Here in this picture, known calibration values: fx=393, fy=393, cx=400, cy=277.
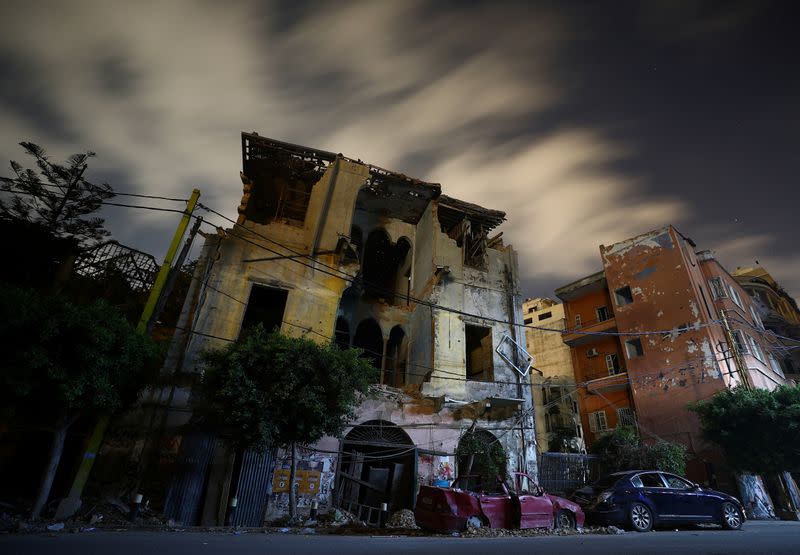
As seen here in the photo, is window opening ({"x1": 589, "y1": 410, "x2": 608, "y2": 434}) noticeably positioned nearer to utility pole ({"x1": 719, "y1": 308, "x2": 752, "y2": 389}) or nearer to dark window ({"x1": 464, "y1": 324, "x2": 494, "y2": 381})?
utility pole ({"x1": 719, "y1": 308, "x2": 752, "y2": 389})

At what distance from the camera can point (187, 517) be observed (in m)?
11.6

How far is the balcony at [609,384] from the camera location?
81.4ft

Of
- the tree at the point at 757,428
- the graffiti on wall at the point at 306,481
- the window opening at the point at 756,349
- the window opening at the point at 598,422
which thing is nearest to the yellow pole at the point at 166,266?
the graffiti on wall at the point at 306,481

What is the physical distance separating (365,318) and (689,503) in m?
14.0

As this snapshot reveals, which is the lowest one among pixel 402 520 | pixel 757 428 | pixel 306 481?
pixel 402 520

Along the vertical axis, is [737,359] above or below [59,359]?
above

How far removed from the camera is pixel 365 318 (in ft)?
65.5

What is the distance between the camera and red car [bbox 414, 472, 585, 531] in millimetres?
8734

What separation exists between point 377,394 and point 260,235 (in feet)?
26.3

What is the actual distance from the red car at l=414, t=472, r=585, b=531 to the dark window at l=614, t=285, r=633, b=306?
65.3ft

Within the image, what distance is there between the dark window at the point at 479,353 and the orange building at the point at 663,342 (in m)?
5.83

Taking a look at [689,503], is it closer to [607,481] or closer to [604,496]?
[607,481]

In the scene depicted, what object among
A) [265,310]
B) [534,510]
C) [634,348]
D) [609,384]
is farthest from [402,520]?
[634,348]

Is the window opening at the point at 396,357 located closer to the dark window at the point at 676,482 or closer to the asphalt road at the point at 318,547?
the dark window at the point at 676,482
